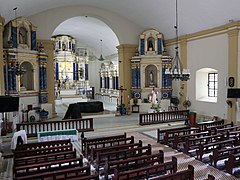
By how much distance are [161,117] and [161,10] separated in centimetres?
630

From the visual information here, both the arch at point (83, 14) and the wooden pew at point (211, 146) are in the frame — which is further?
the arch at point (83, 14)

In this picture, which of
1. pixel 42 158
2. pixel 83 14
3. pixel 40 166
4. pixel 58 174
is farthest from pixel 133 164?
pixel 83 14

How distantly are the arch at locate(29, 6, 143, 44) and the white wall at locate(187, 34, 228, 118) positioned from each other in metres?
4.36

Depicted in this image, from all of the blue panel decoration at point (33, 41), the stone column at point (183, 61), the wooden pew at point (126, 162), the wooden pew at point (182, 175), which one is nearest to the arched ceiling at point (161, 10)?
the stone column at point (183, 61)

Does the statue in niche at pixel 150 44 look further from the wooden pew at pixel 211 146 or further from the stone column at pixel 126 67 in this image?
the wooden pew at pixel 211 146

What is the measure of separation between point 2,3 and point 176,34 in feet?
34.1

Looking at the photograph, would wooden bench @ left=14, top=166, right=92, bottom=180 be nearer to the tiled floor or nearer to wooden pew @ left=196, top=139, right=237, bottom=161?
the tiled floor

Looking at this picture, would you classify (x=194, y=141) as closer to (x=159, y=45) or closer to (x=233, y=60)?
(x=233, y=60)

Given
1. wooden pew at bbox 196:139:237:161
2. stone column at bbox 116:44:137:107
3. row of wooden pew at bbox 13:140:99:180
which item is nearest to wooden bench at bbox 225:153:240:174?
wooden pew at bbox 196:139:237:161

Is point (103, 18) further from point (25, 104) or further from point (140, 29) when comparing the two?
point (25, 104)

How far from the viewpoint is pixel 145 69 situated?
1661 centimetres

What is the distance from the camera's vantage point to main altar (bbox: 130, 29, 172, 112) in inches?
636

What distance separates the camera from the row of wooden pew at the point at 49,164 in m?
4.27

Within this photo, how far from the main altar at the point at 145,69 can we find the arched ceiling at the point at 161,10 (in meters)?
0.94
